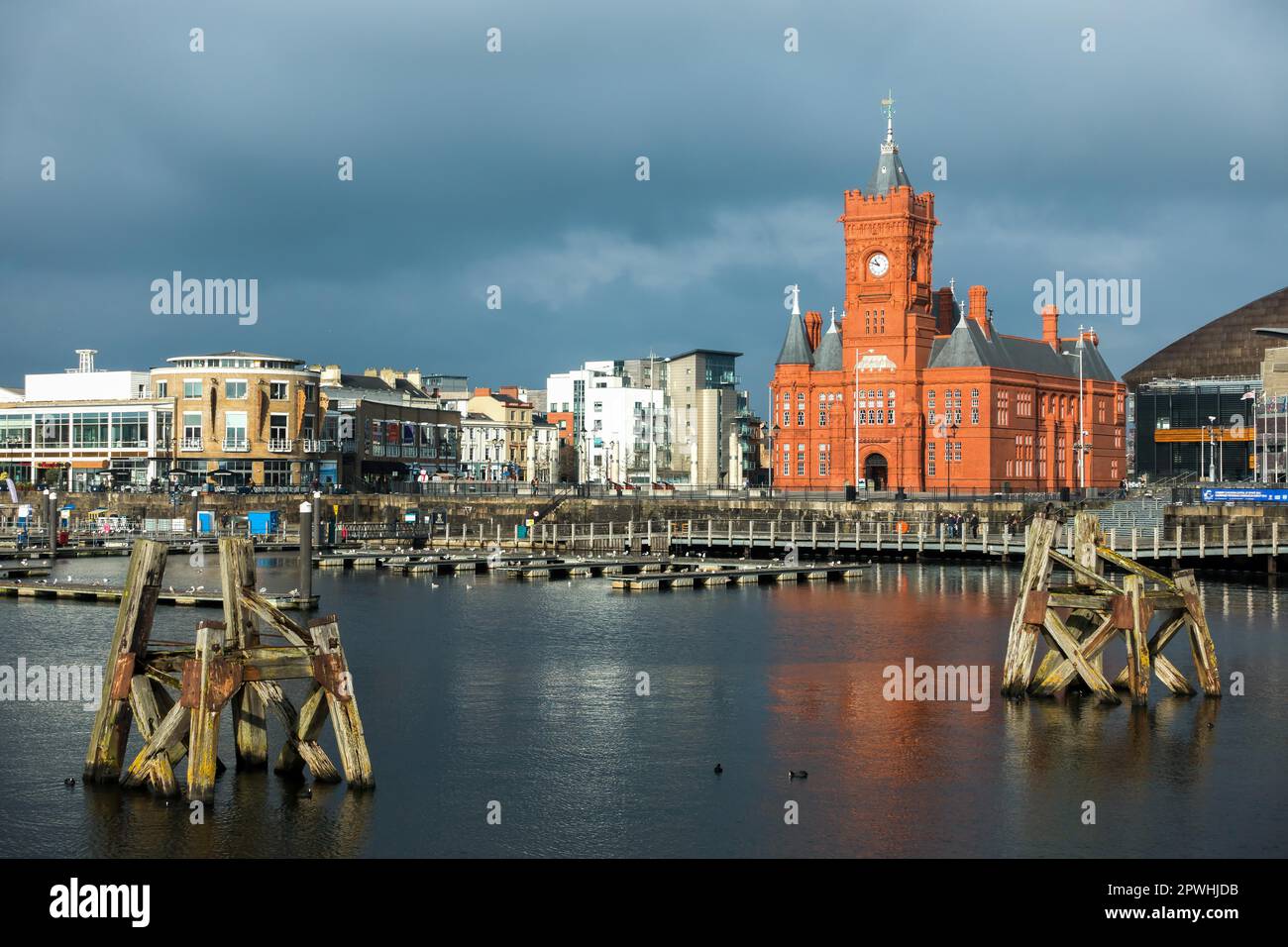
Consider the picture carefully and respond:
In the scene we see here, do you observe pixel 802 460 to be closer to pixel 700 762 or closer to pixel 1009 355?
pixel 1009 355

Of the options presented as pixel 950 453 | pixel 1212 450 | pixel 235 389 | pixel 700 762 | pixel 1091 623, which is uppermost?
pixel 235 389

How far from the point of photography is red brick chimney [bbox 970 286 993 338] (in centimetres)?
13538

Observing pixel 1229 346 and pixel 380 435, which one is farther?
pixel 1229 346

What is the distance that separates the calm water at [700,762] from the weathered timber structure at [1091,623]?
0.92m

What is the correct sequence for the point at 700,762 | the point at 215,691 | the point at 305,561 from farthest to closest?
the point at 305,561, the point at 700,762, the point at 215,691

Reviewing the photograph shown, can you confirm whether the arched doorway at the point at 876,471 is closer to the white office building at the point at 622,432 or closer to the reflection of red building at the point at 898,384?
the reflection of red building at the point at 898,384

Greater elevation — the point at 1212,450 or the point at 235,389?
the point at 235,389

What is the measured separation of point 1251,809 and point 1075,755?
4.51 m

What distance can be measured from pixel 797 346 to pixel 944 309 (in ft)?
50.7

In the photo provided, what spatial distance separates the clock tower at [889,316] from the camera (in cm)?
12781

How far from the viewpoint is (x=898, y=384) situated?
129 metres

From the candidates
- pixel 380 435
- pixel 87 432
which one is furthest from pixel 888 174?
pixel 87 432
